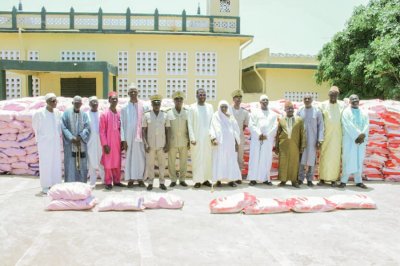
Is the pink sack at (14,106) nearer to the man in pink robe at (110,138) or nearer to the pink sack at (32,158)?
the pink sack at (32,158)

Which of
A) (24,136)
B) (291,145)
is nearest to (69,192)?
(24,136)

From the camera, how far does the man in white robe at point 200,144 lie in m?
7.44

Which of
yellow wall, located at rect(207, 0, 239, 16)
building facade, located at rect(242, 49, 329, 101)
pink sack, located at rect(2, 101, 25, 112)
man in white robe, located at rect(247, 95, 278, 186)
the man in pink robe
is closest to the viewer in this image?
the man in pink robe

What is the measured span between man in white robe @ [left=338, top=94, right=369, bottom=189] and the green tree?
6.65 meters

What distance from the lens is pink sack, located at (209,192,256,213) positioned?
5.72 meters

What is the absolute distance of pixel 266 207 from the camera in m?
5.75

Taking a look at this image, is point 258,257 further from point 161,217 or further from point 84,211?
point 84,211

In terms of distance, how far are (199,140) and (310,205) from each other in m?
2.44

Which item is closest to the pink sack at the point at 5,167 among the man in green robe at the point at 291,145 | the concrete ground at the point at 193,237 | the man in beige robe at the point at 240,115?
the concrete ground at the point at 193,237

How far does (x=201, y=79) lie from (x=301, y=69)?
4.93m

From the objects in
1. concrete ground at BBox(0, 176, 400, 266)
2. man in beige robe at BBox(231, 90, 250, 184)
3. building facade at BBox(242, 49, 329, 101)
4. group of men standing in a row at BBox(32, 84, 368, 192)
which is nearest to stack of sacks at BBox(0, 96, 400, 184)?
man in beige robe at BBox(231, 90, 250, 184)

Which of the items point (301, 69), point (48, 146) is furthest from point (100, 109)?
point (301, 69)

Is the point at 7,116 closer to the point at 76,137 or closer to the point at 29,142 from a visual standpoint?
the point at 29,142

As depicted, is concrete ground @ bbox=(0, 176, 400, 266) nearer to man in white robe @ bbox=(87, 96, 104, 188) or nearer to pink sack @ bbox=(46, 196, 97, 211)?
pink sack @ bbox=(46, 196, 97, 211)
